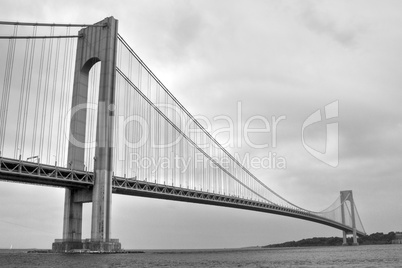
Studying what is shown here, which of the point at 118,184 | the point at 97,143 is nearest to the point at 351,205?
the point at 118,184

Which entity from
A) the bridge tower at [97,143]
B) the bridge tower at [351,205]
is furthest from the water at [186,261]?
the bridge tower at [351,205]

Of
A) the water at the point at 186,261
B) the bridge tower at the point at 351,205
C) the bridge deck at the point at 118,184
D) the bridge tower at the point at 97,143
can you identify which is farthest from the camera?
the bridge tower at the point at 351,205

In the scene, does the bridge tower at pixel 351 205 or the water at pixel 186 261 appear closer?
the water at pixel 186 261

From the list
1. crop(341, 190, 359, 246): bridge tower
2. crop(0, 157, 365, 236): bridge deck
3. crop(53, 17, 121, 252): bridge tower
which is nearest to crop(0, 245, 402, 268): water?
crop(53, 17, 121, 252): bridge tower

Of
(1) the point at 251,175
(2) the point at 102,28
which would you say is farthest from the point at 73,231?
(1) the point at 251,175

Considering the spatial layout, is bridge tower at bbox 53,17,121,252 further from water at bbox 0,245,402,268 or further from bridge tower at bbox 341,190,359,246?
bridge tower at bbox 341,190,359,246

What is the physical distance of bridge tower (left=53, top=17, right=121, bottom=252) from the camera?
4344cm

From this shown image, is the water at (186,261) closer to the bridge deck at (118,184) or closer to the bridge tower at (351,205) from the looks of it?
the bridge deck at (118,184)

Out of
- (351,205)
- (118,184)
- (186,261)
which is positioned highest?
(351,205)

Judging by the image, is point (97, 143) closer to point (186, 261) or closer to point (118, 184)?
point (118, 184)

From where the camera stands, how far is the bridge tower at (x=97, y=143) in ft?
143

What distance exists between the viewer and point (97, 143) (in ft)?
147

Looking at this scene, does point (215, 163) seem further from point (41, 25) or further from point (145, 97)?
point (41, 25)

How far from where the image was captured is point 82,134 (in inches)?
1844
